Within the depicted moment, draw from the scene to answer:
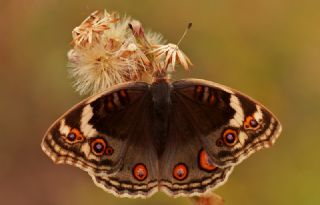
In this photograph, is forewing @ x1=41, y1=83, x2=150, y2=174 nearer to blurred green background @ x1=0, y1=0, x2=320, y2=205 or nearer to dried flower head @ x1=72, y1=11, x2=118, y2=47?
dried flower head @ x1=72, y1=11, x2=118, y2=47


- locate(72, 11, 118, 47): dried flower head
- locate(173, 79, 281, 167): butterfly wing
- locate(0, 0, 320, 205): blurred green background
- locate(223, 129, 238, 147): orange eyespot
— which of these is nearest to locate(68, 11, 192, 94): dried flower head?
locate(72, 11, 118, 47): dried flower head

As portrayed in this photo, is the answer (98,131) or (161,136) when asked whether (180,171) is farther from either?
(98,131)

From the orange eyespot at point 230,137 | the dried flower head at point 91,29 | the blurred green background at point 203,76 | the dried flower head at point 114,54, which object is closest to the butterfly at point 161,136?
the orange eyespot at point 230,137

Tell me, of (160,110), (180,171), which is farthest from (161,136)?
(180,171)

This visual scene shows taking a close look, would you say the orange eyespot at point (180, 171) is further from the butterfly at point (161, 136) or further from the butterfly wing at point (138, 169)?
the butterfly wing at point (138, 169)

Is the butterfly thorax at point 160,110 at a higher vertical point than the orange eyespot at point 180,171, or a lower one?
higher
